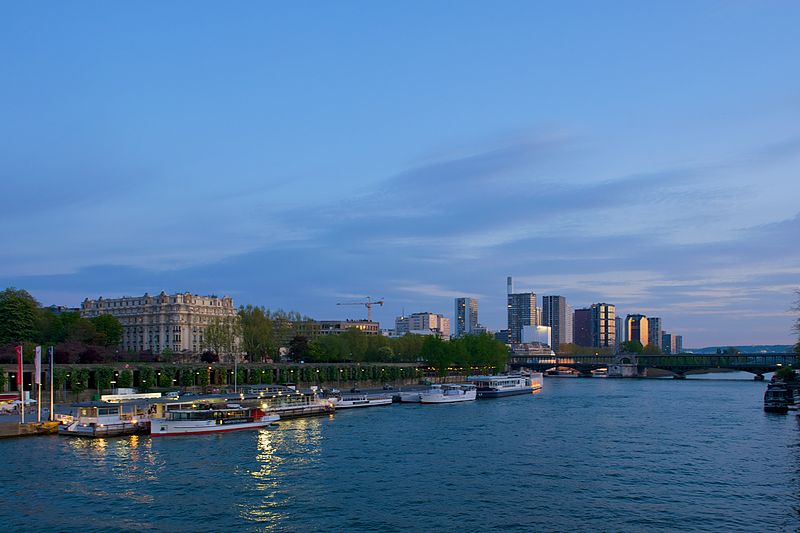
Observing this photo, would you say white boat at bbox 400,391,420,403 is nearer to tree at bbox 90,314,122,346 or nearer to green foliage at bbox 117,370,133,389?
green foliage at bbox 117,370,133,389

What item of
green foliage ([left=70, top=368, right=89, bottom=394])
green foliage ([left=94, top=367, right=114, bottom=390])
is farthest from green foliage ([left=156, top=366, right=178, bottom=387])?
green foliage ([left=70, top=368, right=89, bottom=394])

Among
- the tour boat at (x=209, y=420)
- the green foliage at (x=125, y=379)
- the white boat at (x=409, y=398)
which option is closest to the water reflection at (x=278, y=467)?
the tour boat at (x=209, y=420)

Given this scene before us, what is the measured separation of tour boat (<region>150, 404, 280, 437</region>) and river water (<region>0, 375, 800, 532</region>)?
2353 millimetres

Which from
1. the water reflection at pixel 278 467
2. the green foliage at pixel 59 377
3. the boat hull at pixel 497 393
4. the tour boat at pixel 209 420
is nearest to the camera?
the water reflection at pixel 278 467

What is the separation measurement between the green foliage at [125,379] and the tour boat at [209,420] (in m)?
28.8

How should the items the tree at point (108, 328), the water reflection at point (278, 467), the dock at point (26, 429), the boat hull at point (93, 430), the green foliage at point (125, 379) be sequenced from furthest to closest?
the tree at point (108, 328)
the green foliage at point (125, 379)
the boat hull at point (93, 430)
the dock at point (26, 429)
the water reflection at point (278, 467)

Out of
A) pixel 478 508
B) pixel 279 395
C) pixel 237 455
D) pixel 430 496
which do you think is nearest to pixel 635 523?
pixel 478 508

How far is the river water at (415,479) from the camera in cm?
4512

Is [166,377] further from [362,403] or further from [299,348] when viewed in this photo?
[299,348]

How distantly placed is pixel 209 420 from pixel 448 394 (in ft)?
203

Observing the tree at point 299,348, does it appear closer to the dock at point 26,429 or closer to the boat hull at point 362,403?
the boat hull at point 362,403

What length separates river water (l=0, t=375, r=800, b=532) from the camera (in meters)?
45.1

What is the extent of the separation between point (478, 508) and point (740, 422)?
64.4m

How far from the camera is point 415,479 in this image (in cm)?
5759
